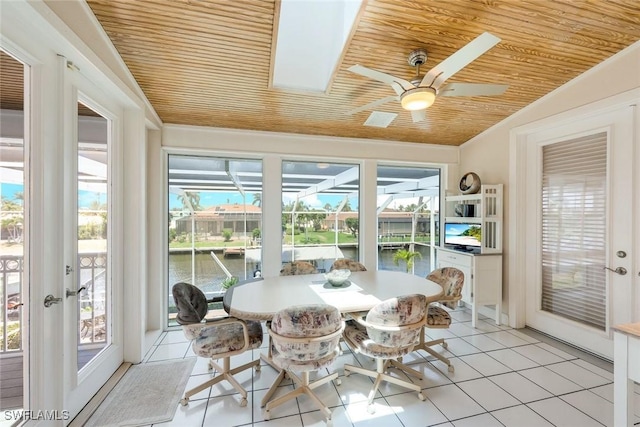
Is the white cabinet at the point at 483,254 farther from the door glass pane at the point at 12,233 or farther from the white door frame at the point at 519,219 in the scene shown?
the door glass pane at the point at 12,233

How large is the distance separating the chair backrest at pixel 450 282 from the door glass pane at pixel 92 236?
295 cm

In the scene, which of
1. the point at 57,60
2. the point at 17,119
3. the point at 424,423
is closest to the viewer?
the point at 17,119

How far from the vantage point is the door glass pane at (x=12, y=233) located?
135 centimetres

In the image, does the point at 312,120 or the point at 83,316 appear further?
the point at 312,120

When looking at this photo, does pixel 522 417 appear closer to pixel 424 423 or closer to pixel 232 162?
pixel 424 423

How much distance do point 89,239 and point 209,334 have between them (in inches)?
47.6

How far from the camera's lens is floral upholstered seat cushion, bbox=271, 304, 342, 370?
1.68m

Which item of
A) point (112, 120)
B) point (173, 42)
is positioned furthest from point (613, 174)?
point (112, 120)

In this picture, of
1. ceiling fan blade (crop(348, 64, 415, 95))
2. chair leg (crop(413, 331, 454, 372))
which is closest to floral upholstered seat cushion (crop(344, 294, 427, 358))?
chair leg (crop(413, 331, 454, 372))

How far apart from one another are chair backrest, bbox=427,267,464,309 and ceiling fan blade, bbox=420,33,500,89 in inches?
69.0

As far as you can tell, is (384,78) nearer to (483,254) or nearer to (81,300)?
(483,254)

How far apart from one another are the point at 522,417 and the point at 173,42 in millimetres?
3728

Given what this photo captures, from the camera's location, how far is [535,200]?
10.5 feet

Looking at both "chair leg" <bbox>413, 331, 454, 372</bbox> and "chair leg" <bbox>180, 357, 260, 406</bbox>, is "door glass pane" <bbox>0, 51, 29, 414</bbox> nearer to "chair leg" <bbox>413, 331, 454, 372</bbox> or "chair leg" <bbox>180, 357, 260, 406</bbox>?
"chair leg" <bbox>180, 357, 260, 406</bbox>
